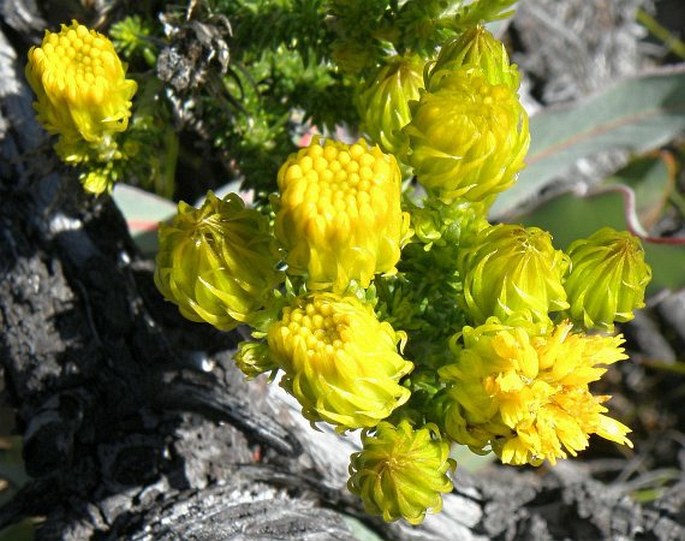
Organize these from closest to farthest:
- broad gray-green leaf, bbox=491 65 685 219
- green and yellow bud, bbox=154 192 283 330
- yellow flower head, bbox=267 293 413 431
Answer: yellow flower head, bbox=267 293 413 431 < green and yellow bud, bbox=154 192 283 330 < broad gray-green leaf, bbox=491 65 685 219

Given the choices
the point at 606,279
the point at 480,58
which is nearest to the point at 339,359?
the point at 606,279

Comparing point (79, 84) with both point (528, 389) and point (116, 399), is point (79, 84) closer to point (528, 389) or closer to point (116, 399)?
Result: point (116, 399)

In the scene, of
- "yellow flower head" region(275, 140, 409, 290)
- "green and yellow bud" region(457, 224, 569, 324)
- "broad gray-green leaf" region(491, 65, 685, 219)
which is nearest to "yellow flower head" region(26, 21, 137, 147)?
"yellow flower head" region(275, 140, 409, 290)

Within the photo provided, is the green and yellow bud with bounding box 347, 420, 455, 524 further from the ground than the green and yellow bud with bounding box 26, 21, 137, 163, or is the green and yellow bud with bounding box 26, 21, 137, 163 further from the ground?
the green and yellow bud with bounding box 26, 21, 137, 163

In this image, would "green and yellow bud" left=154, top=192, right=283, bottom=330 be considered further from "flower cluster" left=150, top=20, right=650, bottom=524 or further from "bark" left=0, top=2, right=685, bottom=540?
"bark" left=0, top=2, right=685, bottom=540

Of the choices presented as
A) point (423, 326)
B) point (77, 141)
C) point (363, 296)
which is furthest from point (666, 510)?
point (77, 141)

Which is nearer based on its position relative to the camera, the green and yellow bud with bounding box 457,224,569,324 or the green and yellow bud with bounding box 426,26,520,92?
the green and yellow bud with bounding box 457,224,569,324

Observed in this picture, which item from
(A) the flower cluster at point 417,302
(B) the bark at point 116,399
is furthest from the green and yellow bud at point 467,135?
(B) the bark at point 116,399

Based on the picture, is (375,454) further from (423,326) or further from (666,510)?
(666,510)
